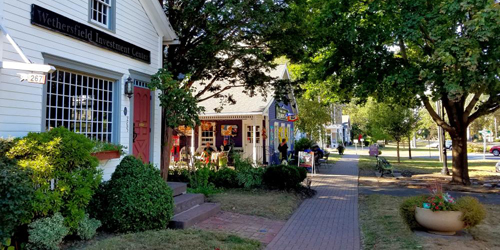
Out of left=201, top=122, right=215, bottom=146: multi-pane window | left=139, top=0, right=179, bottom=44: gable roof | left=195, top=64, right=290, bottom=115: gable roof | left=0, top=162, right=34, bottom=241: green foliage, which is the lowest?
left=0, top=162, right=34, bottom=241: green foliage

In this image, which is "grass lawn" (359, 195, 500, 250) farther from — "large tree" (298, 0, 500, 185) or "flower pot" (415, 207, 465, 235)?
"large tree" (298, 0, 500, 185)

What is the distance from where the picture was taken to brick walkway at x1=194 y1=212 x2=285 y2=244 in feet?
21.7

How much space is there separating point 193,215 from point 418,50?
44.2ft

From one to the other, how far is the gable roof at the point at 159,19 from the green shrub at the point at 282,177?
17.5 ft

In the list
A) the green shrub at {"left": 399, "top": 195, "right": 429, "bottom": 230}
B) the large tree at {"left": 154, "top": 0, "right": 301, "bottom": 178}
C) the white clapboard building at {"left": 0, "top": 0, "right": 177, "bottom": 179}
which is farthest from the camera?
the large tree at {"left": 154, "top": 0, "right": 301, "bottom": 178}

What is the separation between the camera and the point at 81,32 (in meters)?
7.01

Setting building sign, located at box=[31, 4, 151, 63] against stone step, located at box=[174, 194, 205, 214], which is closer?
building sign, located at box=[31, 4, 151, 63]

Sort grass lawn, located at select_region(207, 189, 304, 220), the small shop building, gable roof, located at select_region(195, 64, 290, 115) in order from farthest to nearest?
1. the small shop building
2. gable roof, located at select_region(195, 64, 290, 115)
3. grass lawn, located at select_region(207, 189, 304, 220)

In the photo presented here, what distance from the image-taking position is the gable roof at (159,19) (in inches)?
359

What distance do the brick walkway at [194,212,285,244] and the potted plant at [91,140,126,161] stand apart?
90.6 inches

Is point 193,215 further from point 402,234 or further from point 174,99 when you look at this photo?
point 402,234

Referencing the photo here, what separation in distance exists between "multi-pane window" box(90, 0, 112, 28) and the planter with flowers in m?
7.88

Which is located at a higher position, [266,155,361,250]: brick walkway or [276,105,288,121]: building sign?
[276,105,288,121]: building sign

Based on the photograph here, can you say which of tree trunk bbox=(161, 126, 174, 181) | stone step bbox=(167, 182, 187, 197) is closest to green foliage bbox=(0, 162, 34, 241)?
stone step bbox=(167, 182, 187, 197)
